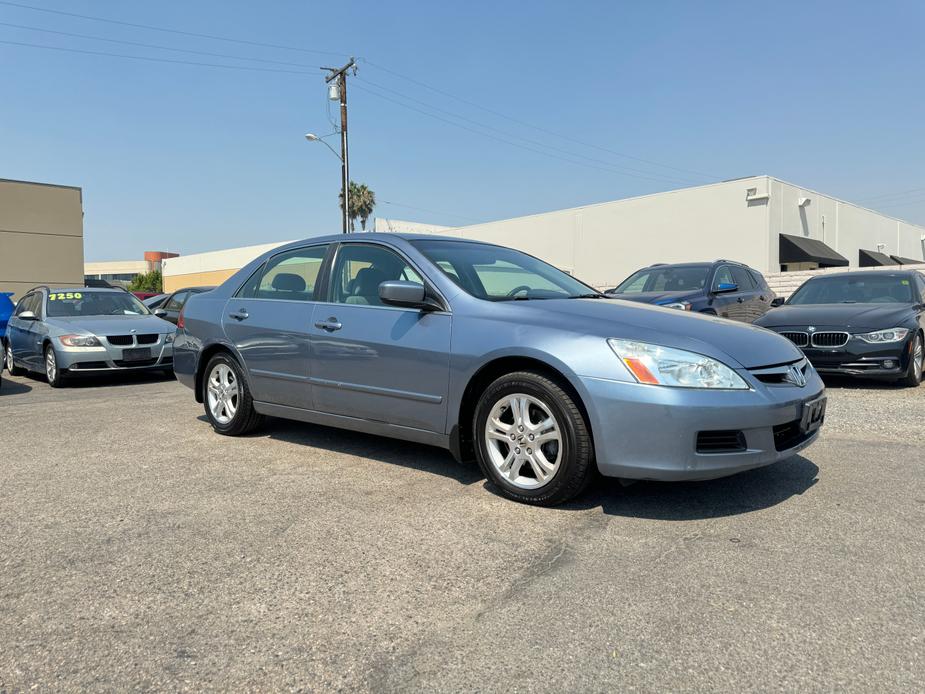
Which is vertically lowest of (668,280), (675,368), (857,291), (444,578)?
(444,578)

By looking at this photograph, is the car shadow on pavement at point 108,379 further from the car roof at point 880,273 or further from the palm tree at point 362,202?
the palm tree at point 362,202

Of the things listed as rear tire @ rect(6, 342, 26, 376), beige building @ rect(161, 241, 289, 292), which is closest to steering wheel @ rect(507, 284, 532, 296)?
rear tire @ rect(6, 342, 26, 376)

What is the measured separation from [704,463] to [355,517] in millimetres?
1764

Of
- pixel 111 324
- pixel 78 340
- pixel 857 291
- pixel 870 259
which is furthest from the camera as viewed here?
pixel 870 259

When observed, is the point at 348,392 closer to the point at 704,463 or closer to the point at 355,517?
the point at 355,517

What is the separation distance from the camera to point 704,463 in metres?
3.38

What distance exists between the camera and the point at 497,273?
464 cm

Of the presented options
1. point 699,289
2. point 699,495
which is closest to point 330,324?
point 699,495

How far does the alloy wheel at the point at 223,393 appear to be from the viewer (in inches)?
217

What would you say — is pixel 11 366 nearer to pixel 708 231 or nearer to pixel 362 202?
pixel 708 231

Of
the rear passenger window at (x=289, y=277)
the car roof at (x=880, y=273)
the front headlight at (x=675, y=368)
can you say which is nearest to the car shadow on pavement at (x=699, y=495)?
the front headlight at (x=675, y=368)

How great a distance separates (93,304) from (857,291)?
35.0 ft

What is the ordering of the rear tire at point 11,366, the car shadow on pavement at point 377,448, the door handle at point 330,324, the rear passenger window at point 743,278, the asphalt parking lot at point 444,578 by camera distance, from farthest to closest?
the rear passenger window at point 743,278 → the rear tire at point 11,366 → the door handle at point 330,324 → the car shadow on pavement at point 377,448 → the asphalt parking lot at point 444,578

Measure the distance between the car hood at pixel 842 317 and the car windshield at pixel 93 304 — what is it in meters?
8.80
